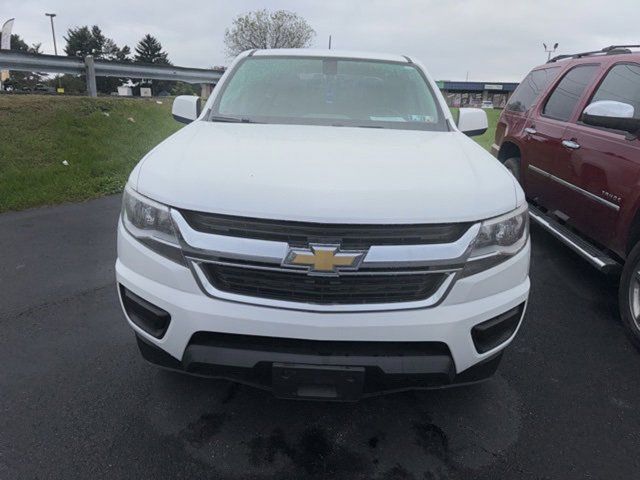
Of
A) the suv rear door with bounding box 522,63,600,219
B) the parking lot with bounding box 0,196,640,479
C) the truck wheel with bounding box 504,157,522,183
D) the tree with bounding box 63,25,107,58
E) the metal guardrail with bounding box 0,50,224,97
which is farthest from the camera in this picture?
the tree with bounding box 63,25,107,58

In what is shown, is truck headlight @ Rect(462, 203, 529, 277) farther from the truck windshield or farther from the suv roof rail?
the suv roof rail

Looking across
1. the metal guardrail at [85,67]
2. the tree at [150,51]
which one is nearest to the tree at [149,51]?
the tree at [150,51]

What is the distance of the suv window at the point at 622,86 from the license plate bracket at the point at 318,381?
3.01 meters

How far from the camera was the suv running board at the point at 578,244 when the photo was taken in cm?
358

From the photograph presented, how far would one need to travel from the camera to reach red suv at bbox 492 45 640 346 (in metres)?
3.36

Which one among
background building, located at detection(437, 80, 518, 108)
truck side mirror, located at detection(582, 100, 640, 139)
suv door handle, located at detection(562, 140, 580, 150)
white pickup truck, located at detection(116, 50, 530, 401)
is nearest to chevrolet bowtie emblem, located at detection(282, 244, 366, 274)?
white pickup truck, located at detection(116, 50, 530, 401)

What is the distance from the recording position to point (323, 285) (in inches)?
78.6

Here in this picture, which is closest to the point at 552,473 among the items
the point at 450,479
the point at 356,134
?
the point at 450,479

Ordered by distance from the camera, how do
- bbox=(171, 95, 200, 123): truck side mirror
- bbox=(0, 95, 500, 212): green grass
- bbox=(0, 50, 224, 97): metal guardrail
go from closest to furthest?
bbox=(171, 95, 200, 123): truck side mirror < bbox=(0, 95, 500, 212): green grass < bbox=(0, 50, 224, 97): metal guardrail

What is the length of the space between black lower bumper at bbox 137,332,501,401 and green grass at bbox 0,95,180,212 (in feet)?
16.9

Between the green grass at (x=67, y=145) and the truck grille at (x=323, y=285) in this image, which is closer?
the truck grille at (x=323, y=285)

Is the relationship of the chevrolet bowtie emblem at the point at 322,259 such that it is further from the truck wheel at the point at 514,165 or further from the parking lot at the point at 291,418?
the truck wheel at the point at 514,165

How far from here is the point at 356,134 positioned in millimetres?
2893

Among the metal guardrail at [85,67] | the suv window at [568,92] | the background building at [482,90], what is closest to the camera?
the suv window at [568,92]
